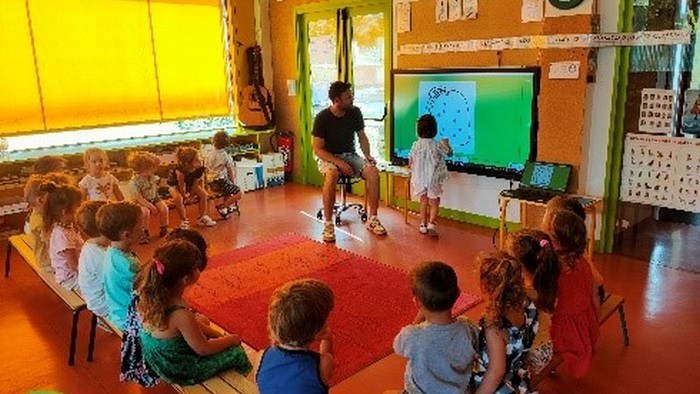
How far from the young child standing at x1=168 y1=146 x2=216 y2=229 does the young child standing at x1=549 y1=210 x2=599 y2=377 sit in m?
3.67

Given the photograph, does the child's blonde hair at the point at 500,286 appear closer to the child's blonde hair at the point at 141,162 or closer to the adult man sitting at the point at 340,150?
the adult man sitting at the point at 340,150

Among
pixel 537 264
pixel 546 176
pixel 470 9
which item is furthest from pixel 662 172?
pixel 537 264

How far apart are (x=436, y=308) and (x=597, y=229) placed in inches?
114

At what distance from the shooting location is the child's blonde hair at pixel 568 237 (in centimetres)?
217

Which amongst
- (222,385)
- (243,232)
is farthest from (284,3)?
(222,385)

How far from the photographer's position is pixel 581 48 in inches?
152

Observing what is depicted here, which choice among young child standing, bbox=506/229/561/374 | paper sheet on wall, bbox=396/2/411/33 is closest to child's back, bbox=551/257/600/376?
young child standing, bbox=506/229/561/374

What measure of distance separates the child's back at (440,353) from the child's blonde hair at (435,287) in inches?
3.2

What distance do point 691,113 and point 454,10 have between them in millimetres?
2037

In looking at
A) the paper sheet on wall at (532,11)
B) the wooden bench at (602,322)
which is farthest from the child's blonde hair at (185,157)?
the wooden bench at (602,322)

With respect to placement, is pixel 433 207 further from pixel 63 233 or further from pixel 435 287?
pixel 435 287

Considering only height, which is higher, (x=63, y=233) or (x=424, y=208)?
(x=63, y=233)

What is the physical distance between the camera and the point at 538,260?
6.61ft

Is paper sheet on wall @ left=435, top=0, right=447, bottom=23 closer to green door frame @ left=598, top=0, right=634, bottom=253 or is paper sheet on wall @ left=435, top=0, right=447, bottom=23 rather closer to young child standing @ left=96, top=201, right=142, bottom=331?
green door frame @ left=598, top=0, right=634, bottom=253
